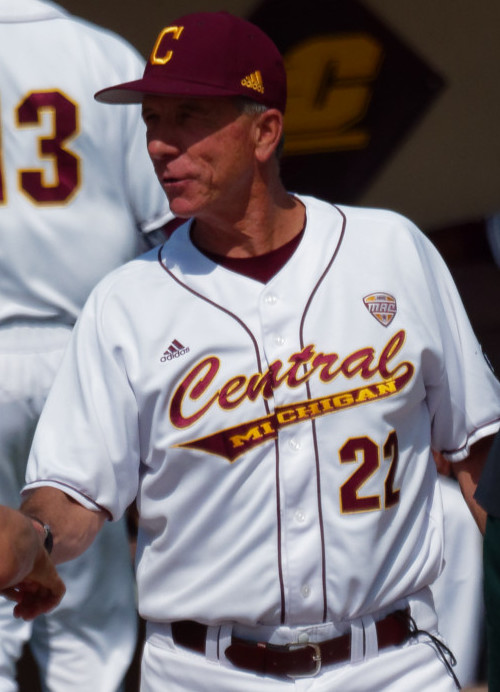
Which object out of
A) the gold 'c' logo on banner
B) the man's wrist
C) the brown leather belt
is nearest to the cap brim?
the man's wrist

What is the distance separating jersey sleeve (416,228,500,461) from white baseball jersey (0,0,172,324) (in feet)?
2.97

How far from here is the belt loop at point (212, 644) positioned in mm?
2648

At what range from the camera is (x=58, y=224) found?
3.38 meters

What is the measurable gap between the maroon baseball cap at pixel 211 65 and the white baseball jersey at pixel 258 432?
0.34 metres

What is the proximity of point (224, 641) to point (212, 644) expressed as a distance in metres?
0.03

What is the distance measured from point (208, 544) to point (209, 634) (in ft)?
0.56

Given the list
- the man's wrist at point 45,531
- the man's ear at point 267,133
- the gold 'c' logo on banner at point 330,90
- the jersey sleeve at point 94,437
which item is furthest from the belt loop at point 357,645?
the gold 'c' logo on banner at point 330,90

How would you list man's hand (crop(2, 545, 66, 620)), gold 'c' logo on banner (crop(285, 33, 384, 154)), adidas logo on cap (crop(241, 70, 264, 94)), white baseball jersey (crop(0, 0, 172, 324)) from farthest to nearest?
1. gold 'c' logo on banner (crop(285, 33, 384, 154))
2. white baseball jersey (crop(0, 0, 172, 324))
3. adidas logo on cap (crop(241, 70, 264, 94))
4. man's hand (crop(2, 545, 66, 620))

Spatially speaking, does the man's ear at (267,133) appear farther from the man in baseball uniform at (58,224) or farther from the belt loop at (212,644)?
the belt loop at (212,644)

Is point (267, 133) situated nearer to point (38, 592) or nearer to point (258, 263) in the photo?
point (258, 263)

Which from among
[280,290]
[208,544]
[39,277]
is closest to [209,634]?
[208,544]

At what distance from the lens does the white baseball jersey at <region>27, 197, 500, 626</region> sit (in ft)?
8.53

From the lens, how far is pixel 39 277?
340 centimetres

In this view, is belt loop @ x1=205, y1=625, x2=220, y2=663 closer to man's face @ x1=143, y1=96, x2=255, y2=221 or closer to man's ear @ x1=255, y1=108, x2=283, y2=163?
man's face @ x1=143, y1=96, x2=255, y2=221
